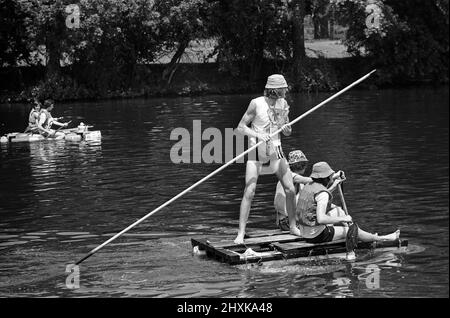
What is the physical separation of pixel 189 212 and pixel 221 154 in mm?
10873

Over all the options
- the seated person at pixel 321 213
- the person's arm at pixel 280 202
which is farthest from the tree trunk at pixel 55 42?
the seated person at pixel 321 213

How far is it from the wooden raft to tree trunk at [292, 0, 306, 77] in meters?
40.9

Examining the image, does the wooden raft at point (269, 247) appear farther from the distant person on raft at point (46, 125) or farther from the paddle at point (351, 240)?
the distant person on raft at point (46, 125)

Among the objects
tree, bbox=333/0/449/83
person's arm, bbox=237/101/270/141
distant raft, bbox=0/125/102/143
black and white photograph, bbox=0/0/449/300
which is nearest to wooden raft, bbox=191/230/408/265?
black and white photograph, bbox=0/0/449/300

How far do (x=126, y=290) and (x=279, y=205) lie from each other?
3376 mm

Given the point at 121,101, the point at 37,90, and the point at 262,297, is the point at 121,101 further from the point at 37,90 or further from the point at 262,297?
the point at 262,297

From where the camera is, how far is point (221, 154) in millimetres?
29359

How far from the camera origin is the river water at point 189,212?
13.2m

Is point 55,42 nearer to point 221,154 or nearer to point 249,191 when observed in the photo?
point 221,154

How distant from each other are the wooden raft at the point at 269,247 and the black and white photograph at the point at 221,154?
30 millimetres

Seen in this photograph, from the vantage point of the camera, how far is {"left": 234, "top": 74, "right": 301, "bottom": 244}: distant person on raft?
14.4 meters

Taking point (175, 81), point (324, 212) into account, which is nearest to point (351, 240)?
point (324, 212)
